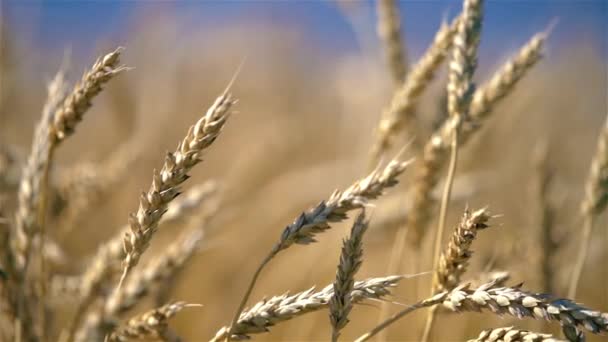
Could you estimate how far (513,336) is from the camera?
0.73 metres

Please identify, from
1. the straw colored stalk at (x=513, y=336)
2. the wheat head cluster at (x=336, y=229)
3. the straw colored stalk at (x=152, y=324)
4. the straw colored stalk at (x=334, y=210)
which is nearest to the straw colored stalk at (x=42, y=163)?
the wheat head cluster at (x=336, y=229)

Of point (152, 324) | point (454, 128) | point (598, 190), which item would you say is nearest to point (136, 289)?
point (152, 324)

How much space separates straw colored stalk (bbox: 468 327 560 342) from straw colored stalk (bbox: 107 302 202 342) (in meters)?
0.46

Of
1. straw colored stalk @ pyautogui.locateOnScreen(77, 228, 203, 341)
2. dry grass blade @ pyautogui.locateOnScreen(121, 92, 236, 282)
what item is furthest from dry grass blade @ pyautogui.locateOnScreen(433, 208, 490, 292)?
straw colored stalk @ pyautogui.locateOnScreen(77, 228, 203, 341)

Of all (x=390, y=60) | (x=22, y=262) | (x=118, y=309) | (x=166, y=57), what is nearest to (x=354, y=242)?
(x=118, y=309)

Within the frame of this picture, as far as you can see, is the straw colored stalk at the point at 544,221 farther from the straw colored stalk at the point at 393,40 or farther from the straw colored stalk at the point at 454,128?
the straw colored stalk at the point at 393,40

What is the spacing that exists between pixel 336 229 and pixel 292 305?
1.58 m

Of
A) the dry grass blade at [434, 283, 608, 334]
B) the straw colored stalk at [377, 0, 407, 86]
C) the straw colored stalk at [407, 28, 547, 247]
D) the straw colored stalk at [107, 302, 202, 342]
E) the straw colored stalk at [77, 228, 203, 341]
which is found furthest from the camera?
the straw colored stalk at [377, 0, 407, 86]

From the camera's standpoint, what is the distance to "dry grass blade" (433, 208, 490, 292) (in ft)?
2.57

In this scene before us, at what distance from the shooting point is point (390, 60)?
6.42 feet

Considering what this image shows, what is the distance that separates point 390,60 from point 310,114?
5.85 meters

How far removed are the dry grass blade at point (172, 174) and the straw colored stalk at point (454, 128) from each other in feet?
1.91

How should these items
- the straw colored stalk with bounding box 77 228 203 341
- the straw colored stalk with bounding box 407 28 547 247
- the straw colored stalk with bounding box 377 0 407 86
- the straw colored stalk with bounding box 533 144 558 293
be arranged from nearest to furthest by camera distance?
the straw colored stalk with bounding box 77 228 203 341 → the straw colored stalk with bounding box 407 28 547 247 → the straw colored stalk with bounding box 533 144 558 293 → the straw colored stalk with bounding box 377 0 407 86

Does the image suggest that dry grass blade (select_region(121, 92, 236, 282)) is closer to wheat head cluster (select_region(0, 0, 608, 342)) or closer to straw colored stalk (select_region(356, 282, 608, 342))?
wheat head cluster (select_region(0, 0, 608, 342))
